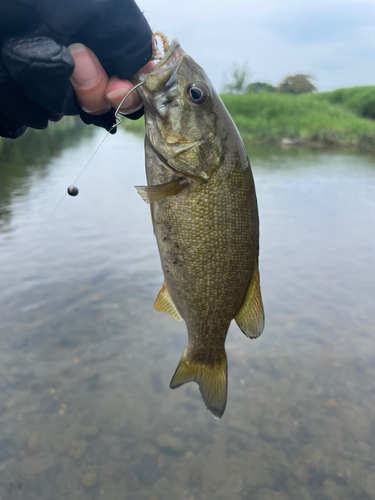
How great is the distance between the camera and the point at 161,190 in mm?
1691

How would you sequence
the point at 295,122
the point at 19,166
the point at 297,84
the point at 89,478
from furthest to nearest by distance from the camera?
the point at 297,84, the point at 295,122, the point at 19,166, the point at 89,478

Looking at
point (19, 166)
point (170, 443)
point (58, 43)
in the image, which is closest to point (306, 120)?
point (19, 166)

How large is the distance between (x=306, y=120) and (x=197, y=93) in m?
26.1

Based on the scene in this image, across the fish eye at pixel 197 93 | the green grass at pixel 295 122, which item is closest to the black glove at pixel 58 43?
the fish eye at pixel 197 93

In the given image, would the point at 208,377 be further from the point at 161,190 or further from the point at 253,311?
the point at 161,190

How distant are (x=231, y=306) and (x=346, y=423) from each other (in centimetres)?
204

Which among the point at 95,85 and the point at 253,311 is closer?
the point at 95,85

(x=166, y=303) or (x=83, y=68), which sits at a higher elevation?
(x=83, y=68)

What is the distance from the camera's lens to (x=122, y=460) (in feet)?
9.56

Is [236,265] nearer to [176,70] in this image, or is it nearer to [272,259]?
[176,70]

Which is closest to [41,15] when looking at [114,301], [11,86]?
[11,86]

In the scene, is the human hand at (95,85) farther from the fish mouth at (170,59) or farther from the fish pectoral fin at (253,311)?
the fish pectoral fin at (253,311)

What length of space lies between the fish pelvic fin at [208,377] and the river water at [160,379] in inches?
40.4

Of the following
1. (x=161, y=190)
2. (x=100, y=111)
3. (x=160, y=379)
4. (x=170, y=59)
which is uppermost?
(x=170, y=59)
